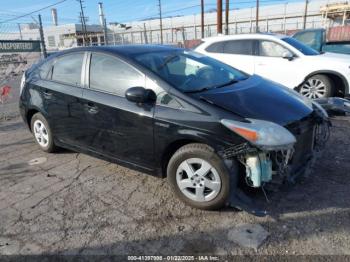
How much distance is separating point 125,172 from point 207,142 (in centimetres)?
156

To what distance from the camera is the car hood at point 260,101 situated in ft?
10.3

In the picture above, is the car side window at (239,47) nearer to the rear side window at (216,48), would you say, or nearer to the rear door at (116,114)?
the rear side window at (216,48)

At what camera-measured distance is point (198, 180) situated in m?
3.19

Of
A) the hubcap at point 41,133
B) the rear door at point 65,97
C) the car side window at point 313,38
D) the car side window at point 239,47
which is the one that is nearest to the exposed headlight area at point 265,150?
the rear door at point 65,97

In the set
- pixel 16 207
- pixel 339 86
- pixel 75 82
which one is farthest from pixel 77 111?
pixel 339 86

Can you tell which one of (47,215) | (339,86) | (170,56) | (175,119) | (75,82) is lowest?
(47,215)

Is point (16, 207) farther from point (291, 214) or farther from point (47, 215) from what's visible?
point (291, 214)

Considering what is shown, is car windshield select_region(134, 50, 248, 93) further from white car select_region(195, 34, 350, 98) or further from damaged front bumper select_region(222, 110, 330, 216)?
white car select_region(195, 34, 350, 98)

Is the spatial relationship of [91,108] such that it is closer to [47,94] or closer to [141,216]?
[47,94]

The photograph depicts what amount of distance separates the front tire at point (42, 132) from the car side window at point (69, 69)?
699 millimetres

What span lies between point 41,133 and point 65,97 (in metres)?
1.04

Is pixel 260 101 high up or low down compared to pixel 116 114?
up

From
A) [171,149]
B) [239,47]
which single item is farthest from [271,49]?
[171,149]

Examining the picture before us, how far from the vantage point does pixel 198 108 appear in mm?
3133
